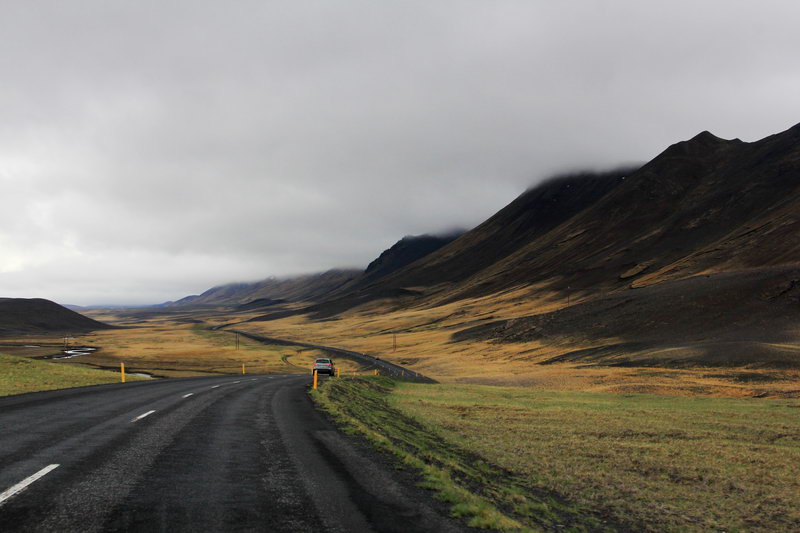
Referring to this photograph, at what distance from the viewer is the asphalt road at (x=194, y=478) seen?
6.81 metres

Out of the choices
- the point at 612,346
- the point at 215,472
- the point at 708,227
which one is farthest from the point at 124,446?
the point at 708,227

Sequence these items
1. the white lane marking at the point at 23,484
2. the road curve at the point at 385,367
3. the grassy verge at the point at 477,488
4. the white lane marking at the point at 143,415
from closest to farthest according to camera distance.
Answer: the white lane marking at the point at 23,484, the grassy verge at the point at 477,488, the white lane marking at the point at 143,415, the road curve at the point at 385,367

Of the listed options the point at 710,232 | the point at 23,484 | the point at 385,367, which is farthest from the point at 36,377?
the point at 710,232

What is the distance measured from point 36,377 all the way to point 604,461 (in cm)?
3199

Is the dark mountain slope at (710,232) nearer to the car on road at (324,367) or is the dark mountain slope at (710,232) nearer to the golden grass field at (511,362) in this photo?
the golden grass field at (511,362)

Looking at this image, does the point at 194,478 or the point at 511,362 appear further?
the point at 511,362

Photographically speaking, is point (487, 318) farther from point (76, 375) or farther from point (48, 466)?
point (48, 466)

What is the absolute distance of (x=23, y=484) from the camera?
792 centimetres

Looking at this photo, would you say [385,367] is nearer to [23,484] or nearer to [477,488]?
[477,488]

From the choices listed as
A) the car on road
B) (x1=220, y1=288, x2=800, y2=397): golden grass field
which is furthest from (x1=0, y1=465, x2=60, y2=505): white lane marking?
(x1=220, y1=288, x2=800, y2=397): golden grass field

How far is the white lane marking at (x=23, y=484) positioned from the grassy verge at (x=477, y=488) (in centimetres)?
655

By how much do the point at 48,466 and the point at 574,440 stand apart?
15.8m

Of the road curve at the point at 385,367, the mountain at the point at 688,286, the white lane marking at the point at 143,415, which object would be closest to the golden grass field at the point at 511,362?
the mountain at the point at 688,286

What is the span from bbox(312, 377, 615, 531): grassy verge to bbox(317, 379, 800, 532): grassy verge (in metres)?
0.04
